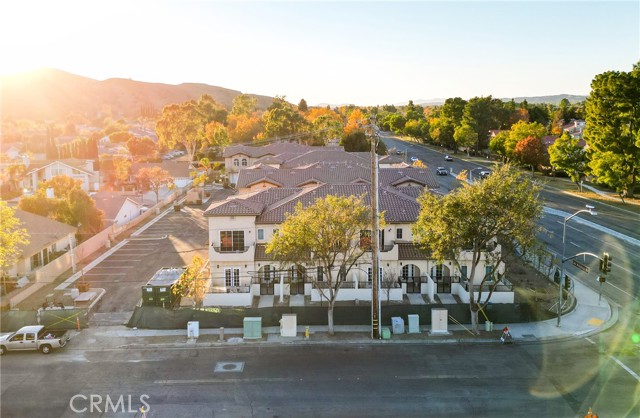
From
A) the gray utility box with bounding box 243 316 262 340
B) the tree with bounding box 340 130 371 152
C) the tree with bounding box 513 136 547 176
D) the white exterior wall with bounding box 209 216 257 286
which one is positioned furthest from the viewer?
the tree with bounding box 340 130 371 152

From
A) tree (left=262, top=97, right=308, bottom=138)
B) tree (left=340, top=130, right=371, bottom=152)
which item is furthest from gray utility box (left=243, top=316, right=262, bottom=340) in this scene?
tree (left=262, top=97, right=308, bottom=138)

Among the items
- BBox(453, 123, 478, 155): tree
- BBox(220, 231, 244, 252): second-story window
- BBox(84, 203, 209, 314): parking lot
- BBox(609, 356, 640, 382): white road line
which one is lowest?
BBox(609, 356, 640, 382): white road line

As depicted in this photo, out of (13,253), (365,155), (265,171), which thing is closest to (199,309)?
(13,253)

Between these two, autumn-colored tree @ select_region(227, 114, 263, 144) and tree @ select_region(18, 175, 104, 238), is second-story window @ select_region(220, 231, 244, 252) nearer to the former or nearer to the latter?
tree @ select_region(18, 175, 104, 238)

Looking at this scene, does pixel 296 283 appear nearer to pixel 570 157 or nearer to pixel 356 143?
pixel 570 157

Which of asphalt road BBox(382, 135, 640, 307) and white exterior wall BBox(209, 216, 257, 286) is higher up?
white exterior wall BBox(209, 216, 257, 286)

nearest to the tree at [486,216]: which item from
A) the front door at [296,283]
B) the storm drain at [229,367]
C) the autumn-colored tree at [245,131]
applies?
the front door at [296,283]

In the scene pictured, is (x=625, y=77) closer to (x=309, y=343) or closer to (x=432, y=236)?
(x=432, y=236)
